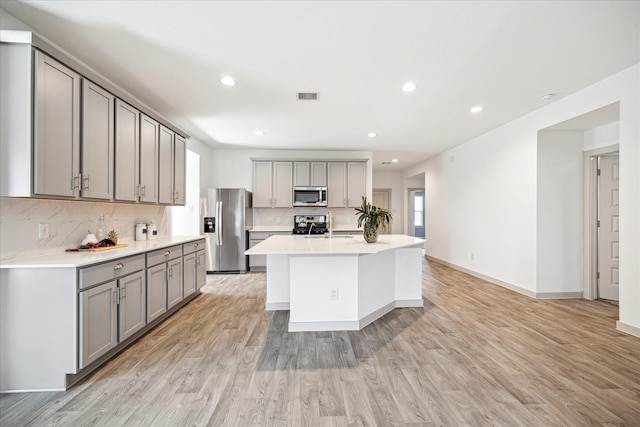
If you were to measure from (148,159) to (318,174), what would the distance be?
3559mm

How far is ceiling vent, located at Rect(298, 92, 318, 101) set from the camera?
3398mm

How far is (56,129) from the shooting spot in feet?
6.77

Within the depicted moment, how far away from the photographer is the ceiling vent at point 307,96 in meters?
3.40

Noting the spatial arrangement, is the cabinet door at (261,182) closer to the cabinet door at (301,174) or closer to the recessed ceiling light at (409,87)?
the cabinet door at (301,174)

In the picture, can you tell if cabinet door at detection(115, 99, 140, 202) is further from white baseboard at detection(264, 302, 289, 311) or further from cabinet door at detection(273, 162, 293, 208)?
cabinet door at detection(273, 162, 293, 208)

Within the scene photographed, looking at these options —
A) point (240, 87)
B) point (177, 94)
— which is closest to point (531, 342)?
point (240, 87)

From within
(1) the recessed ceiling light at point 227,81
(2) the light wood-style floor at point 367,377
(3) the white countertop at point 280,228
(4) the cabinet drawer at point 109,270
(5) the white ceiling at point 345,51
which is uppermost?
(5) the white ceiling at point 345,51

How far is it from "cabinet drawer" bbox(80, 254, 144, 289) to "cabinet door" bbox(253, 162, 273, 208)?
11.8ft

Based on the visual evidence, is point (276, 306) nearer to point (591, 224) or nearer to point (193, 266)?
point (193, 266)

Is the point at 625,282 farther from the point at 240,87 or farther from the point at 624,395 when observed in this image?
the point at 240,87

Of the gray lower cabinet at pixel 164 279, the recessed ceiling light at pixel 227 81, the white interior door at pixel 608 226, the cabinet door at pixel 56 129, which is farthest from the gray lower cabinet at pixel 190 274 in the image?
the white interior door at pixel 608 226

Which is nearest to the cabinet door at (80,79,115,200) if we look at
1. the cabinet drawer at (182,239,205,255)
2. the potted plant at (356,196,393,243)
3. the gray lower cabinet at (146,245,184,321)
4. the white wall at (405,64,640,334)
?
the gray lower cabinet at (146,245,184,321)

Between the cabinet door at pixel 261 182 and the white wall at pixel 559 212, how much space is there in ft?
15.6

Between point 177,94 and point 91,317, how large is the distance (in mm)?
2575
